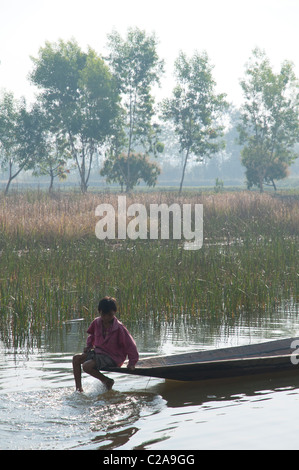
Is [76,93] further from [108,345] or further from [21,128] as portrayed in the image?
[108,345]

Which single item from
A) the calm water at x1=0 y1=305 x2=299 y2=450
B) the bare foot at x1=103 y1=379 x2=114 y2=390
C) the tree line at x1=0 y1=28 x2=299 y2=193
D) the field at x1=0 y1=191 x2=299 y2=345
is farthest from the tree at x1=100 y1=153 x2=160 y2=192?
the bare foot at x1=103 y1=379 x2=114 y2=390

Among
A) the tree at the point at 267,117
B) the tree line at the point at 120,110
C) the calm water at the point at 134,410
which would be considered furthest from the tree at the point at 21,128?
the calm water at the point at 134,410

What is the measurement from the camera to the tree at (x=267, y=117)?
39875 millimetres

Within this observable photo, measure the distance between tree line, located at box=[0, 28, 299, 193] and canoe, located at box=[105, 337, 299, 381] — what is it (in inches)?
1174

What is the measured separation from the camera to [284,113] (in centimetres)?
4041

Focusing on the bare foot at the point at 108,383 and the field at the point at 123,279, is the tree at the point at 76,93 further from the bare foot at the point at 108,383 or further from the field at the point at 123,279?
the bare foot at the point at 108,383

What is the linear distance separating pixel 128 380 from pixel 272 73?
37.0m

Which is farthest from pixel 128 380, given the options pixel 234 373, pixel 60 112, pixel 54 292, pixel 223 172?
pixel 223 172

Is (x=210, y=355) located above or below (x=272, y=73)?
below

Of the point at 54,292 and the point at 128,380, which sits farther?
the point at 54,292

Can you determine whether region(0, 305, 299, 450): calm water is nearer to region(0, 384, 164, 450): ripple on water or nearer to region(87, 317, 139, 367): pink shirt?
region(0, 384, 164, 450): ripple on water

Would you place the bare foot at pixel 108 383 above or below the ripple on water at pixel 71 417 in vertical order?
above

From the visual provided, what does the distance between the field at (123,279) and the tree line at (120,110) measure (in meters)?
22.3
